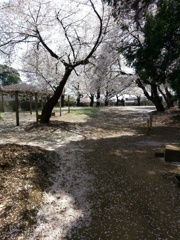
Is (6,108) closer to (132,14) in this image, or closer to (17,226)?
(132,14)

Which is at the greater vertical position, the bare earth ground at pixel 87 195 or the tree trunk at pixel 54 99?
the tree trunk at pixel 54 99

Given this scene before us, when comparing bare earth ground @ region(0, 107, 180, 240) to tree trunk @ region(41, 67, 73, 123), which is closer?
bare earth ground @ region(0, 107, 180, 240)

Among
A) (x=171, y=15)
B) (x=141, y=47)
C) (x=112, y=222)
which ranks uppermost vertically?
(x=171, y=15)

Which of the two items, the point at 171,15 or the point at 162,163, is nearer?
the point at 162,163

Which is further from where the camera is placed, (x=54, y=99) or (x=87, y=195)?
(x=54, y=99)

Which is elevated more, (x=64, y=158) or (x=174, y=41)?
(x=174, y=41)

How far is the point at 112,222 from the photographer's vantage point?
137 inches

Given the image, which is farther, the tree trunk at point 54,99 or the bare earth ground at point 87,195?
the tree trunk at point 54,99

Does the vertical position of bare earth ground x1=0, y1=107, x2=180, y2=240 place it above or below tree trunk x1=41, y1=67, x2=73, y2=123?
below

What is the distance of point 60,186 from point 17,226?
1.50m

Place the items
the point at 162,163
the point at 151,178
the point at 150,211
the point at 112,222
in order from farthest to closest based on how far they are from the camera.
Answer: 1. the point at 162,163
2. the point at 151,178
3. the point at 150,211
4. the point at 112,222

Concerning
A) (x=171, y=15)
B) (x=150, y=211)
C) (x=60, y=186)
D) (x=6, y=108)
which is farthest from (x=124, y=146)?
(x=6, y=108)

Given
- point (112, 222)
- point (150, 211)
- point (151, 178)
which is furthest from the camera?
point (151, 178)

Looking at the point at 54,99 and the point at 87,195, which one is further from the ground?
the point at 54,99
